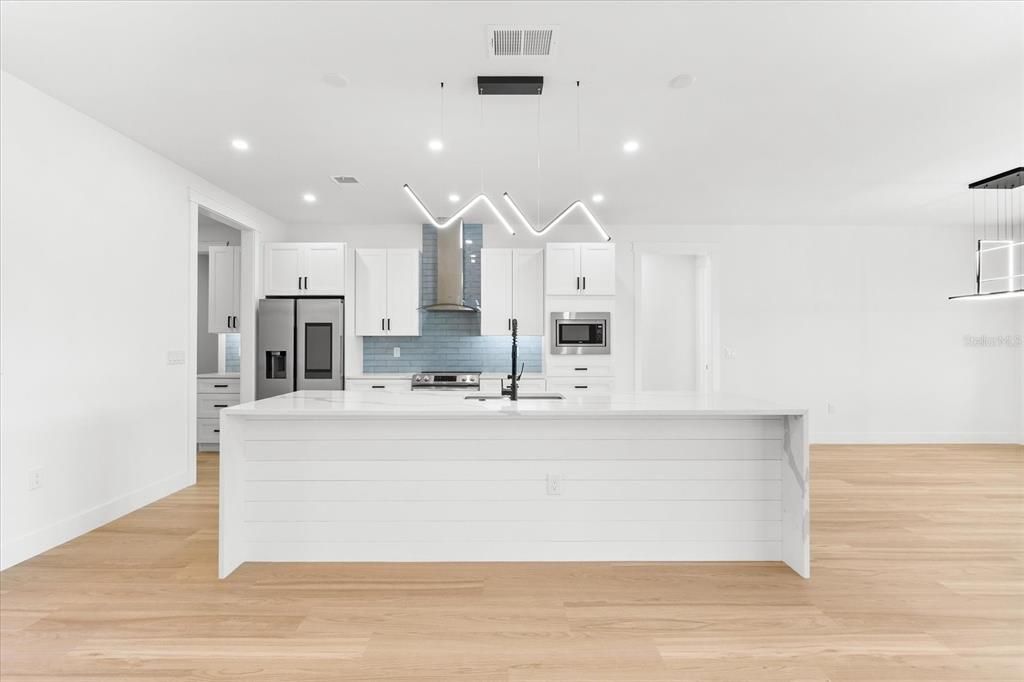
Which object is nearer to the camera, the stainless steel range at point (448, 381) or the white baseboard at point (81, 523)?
the white baseboard at point (81, 523)

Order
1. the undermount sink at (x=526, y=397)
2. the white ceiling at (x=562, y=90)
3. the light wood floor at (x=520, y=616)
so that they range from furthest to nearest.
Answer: the undermount sink at (x=526, y=397) < the white ceiling at (x=562, y=90) < the light wood floor at (x=520, y=616)

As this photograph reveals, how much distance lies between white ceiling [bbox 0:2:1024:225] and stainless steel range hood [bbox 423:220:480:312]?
0.93 meters

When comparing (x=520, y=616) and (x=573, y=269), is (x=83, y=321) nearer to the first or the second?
(x=520, y=616)

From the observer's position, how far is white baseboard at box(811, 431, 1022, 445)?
6.20 meters

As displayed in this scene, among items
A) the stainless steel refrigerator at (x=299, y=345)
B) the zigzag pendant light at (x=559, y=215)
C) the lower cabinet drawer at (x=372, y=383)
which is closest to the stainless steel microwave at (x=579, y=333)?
the lower cabinet drawer at (x=372, y=383)

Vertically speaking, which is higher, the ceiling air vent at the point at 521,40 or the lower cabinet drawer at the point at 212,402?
the ceiling air vent at the point at 521,40

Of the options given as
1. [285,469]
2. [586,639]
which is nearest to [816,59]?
[586,639]

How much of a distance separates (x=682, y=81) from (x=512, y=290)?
125 inches

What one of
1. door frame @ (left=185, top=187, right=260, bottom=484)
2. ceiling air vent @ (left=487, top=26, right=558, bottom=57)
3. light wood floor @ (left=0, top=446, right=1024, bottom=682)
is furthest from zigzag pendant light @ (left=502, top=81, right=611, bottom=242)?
door frame @ (left=185, top=187, right=260, bottom=484)

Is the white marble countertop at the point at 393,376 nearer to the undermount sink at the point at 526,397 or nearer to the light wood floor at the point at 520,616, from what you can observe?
the undermount sink at the point at 526,397

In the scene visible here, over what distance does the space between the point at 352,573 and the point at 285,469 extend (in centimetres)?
67

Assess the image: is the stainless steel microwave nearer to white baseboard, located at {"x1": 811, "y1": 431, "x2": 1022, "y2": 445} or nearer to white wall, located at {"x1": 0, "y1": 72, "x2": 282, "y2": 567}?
white baseboard, located at {"x1": 811, "y1": 431, "x2": 1022, "y2": 445}

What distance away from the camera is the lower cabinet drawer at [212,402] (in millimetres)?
5648

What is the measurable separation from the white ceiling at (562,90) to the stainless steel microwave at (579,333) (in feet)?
4.66
